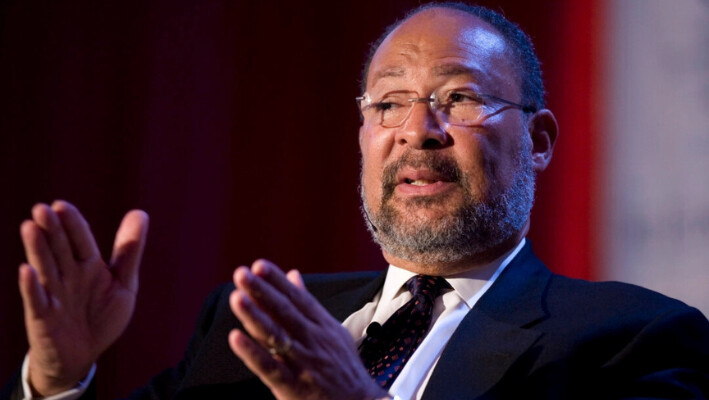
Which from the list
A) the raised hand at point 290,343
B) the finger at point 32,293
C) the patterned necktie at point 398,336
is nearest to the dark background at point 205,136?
the patterned necktie at point 398,336

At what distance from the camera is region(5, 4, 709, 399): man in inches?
44.9

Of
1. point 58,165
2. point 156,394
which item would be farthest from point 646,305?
point 58,165

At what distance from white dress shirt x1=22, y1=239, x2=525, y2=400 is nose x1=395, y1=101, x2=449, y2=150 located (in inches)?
12.1

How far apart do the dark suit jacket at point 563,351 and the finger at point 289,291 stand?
0.41 m

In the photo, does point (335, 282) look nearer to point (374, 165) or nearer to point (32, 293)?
point (374, 165)

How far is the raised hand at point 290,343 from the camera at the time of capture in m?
1.04

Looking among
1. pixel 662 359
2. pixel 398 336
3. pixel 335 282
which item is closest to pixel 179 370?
pixel 335 282

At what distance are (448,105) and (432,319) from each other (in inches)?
20.0

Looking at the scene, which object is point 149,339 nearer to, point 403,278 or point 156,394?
point 156,394

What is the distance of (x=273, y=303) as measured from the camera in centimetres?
106

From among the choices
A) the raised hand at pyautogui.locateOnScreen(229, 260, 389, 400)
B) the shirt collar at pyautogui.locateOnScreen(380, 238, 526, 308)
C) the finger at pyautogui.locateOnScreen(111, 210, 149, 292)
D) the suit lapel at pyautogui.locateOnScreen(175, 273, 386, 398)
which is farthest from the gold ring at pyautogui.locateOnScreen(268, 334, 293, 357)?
the shirt collar at pyautogui.locateOnScreen(380, 238, 526, 308)

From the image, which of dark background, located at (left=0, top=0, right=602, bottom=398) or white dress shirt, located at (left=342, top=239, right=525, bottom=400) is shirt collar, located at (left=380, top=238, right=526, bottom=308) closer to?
white dress shirt, located at (left=342, top=239, right=525, bottom=400)

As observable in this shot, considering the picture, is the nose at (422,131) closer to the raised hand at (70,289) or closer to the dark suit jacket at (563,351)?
the dark suit jacket at (563,351)

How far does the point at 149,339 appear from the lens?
244 cm
